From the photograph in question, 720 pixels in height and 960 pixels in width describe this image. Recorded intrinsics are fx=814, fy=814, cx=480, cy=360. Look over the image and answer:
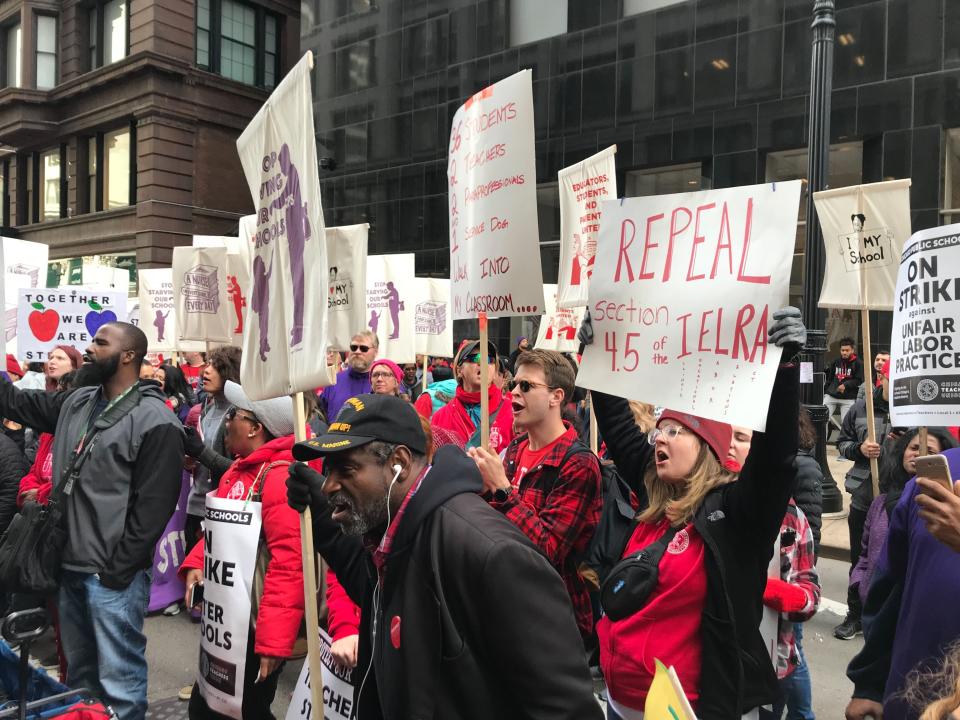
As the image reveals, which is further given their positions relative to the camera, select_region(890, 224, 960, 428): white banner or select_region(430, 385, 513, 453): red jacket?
select_region(430, 385, 513, 453): red jacket

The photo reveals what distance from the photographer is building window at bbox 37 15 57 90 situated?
28.5 m

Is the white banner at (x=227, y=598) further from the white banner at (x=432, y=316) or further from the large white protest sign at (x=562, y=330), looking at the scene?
the white banner at (x=432, y=316)

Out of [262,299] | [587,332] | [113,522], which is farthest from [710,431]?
[113,522]

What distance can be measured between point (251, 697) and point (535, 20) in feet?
54.7

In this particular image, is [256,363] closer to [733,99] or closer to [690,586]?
[690,586]

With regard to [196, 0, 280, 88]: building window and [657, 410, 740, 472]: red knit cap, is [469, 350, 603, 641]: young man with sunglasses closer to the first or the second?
[657, 410, 740, 472]: red knit cap

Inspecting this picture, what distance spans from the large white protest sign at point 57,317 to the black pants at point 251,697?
441cm

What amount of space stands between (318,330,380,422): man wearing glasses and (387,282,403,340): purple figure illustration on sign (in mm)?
2682

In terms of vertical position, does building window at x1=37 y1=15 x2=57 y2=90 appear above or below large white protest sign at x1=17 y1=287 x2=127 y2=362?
above

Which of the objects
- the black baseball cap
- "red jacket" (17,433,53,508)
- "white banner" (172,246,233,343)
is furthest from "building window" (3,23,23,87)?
the black baseball cap

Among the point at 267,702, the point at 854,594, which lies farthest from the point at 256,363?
the point at 854,594

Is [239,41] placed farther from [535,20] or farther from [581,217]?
[581,217]

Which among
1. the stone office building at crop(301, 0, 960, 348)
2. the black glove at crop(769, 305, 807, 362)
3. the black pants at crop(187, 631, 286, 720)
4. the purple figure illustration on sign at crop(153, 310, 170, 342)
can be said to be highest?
the stone office building at crop(301, 0, 960, 348)

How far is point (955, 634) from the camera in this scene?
2234mm
